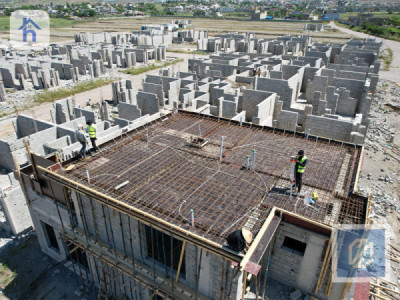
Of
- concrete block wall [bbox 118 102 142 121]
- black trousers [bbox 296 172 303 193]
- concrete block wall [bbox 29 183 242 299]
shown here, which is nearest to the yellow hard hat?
concrete block wall [bbox 29 183 242 299]

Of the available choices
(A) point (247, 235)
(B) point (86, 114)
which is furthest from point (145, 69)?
(A) point (247, 235)

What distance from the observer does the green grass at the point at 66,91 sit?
2814cm

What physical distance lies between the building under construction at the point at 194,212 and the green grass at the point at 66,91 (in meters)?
20.0

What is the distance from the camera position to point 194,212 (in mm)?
8062

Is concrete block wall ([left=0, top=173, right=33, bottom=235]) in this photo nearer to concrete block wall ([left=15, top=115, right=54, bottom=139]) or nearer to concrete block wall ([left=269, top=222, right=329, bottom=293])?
concrete block wall ([left=15, top=115, right=54, bottom=139])

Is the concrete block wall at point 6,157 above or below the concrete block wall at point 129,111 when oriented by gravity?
below

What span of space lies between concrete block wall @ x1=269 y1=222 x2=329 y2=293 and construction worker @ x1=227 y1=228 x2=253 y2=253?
1.73 m

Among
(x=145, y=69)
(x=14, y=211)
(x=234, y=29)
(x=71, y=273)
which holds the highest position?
(x=234, y=29)

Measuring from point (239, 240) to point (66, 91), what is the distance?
2886 cm

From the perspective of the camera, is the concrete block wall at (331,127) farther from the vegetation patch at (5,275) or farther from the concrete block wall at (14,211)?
the vegetation patch at (5,275)

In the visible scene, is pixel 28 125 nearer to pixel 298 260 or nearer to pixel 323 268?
pixel 298 260

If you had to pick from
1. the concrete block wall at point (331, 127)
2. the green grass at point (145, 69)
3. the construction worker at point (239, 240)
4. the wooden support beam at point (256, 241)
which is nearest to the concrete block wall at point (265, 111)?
the concrete block wall at point (331, 127)

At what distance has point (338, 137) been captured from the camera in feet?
51.6

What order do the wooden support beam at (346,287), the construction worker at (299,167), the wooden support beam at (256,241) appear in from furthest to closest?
1. the construction worker at (299,167)
2. the wooden support beam at (346,287)
3. the wooden support beam at (256,241)
